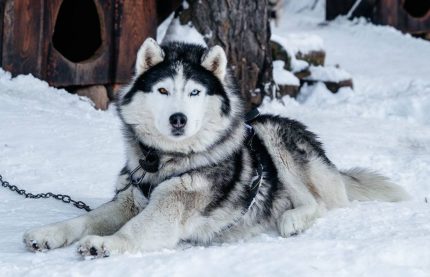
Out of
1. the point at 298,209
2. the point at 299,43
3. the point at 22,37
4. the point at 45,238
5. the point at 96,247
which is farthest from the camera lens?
the point at 299,43

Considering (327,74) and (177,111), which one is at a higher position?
(177,111)

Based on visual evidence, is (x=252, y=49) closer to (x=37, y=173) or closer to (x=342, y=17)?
(x=37, y=173)

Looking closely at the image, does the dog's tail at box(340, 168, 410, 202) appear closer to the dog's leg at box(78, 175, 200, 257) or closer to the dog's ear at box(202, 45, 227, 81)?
the dog's ear at box(202, 45, 227, 81)

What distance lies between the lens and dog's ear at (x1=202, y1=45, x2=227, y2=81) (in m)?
3.25

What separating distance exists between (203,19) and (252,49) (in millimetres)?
613

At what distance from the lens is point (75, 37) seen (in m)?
8.23

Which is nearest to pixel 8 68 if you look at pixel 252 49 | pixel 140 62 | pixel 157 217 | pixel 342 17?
pixel 252 49

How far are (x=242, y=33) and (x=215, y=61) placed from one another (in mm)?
4355

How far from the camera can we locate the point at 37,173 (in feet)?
15.2

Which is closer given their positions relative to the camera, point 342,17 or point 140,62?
point 140,62

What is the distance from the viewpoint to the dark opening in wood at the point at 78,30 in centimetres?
784

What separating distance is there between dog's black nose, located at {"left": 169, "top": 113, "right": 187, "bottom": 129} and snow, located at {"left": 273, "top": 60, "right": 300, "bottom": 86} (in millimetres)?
5345

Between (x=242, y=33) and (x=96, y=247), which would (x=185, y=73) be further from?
(x=242, y=33)

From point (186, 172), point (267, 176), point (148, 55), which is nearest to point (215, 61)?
point (148, 55)
